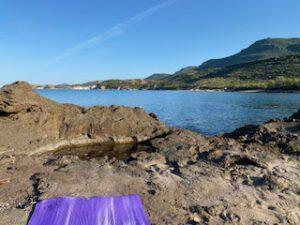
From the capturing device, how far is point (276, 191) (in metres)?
14.6

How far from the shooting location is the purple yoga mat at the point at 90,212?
11.9m

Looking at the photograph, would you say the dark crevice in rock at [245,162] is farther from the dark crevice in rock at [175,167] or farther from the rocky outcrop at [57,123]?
the rocky outcrop at [57,123]

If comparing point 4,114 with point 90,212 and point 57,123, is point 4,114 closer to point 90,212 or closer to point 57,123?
point 57,123

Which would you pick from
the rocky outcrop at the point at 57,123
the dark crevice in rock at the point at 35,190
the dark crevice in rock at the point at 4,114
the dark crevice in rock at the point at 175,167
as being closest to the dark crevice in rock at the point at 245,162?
the dark crevice in rock at the point at 175,167

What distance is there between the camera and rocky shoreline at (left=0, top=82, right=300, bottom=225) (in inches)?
506

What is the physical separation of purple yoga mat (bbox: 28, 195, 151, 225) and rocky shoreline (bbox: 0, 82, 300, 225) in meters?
→ 0.46

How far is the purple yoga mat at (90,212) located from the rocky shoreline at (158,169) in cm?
46

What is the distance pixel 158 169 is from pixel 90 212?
5.34 metres

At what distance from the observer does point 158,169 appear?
56.1 feet

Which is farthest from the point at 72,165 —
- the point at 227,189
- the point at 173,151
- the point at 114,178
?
the point at 227,189

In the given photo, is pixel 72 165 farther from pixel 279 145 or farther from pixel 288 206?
pixel 279 145

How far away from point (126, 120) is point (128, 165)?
13.2 m

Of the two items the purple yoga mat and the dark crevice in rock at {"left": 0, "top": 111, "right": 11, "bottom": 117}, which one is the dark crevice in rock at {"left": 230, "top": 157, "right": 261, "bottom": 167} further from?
the dark crevice in rock at {"left": 0, "top": 111, "right": 11, "bottom": 117}

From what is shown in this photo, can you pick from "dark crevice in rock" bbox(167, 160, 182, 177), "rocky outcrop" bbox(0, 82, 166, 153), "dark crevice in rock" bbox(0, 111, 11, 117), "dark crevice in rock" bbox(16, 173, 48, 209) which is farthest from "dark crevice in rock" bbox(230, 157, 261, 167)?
"dark crevice in rock" bbox(0, 111, 11, 117)
